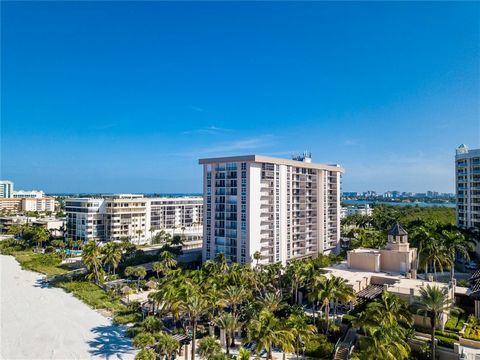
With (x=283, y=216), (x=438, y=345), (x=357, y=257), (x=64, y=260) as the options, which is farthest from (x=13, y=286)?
(x=438, y=345)

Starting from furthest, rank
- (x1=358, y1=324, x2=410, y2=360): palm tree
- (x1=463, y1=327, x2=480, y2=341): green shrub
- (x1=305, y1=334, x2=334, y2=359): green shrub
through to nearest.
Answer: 1. (x1=305, y1=334, x2=334, y2=359): green shrub
2. (x1=463, y1=327, x2=480, y2=341): green shrub
3. (x1=358, y1=324, x2=410, y2=360): palm tree

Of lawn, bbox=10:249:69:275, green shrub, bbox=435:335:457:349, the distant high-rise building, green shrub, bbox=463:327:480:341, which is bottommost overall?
lawn, bbox=10:249:69:275

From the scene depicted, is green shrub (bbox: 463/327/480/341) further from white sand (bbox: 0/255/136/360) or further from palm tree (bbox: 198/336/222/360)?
white sand (bbox: 0/255/136/360)

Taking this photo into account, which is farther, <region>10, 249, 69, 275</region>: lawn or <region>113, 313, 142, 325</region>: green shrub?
<region>10, 249, 69, 275</region>: lawn

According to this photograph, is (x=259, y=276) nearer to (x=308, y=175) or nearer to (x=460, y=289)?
(x=460, y=289)

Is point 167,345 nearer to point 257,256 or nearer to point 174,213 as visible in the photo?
point 257,256

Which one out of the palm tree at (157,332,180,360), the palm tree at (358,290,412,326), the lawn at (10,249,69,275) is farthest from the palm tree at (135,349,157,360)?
the lawn at (10,249,69,275)

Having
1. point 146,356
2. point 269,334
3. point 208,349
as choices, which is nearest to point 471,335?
point 269,334
